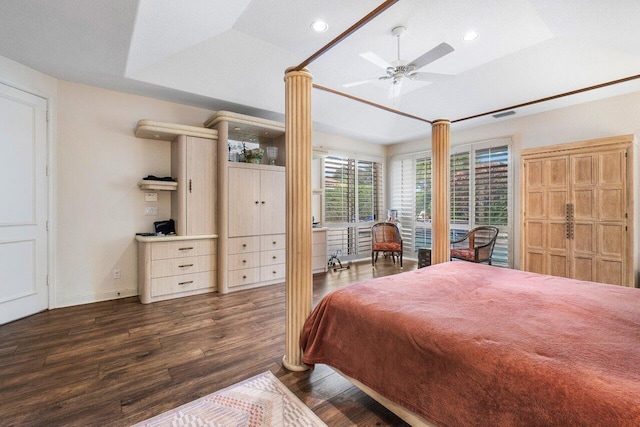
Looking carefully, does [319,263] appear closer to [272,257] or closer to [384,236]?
[272,257]

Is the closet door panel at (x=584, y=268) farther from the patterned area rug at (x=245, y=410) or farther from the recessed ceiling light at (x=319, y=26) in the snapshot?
the recessed ceiling light at (x=319, y=26)

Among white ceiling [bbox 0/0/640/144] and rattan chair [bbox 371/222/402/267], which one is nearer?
white ceiling [bbox 0/0/640/144]

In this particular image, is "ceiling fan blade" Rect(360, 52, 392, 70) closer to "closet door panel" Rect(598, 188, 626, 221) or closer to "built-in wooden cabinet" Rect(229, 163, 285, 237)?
"built-in wooden cabinet" Rect(229, 163, 285, 237)

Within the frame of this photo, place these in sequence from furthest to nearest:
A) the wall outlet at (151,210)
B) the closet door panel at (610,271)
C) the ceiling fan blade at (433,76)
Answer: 1. the wall outlet at (151,210)
2. the closet door panel at (610,271)
3. the ceiling fan blade at (433,76)

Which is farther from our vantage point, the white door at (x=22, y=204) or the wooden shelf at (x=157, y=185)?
the wooden shelf at (x=157, y=185)

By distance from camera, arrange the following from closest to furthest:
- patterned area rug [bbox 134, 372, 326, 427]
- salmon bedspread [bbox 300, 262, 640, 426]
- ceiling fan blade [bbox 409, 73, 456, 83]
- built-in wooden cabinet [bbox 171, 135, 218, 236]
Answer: salmon bedspread [bbox 300, 262, 640, 426] < patterned area rug [bbox 134, 372, 326, 427] < ceiling fan blade [bbox 409, 73, 456, 83] < built-in wooden cabinet [bbox 171, 135, 218, 236]

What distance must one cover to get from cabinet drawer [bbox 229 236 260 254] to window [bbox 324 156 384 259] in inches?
81.7

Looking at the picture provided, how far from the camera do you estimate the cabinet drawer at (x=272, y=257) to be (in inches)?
175

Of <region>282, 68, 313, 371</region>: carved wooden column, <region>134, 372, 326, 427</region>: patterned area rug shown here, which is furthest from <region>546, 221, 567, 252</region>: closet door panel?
<region>134, 372, 326, 427</region>: patterned area rug

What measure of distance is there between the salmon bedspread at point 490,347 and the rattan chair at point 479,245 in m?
2.56

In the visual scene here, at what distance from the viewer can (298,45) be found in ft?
11.5

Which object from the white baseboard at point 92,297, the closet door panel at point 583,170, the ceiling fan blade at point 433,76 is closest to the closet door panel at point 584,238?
the closet door panel at point 583,170

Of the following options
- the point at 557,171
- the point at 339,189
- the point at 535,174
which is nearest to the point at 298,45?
the point at 339,189

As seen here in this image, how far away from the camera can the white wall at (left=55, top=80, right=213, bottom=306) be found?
352 centimetres
